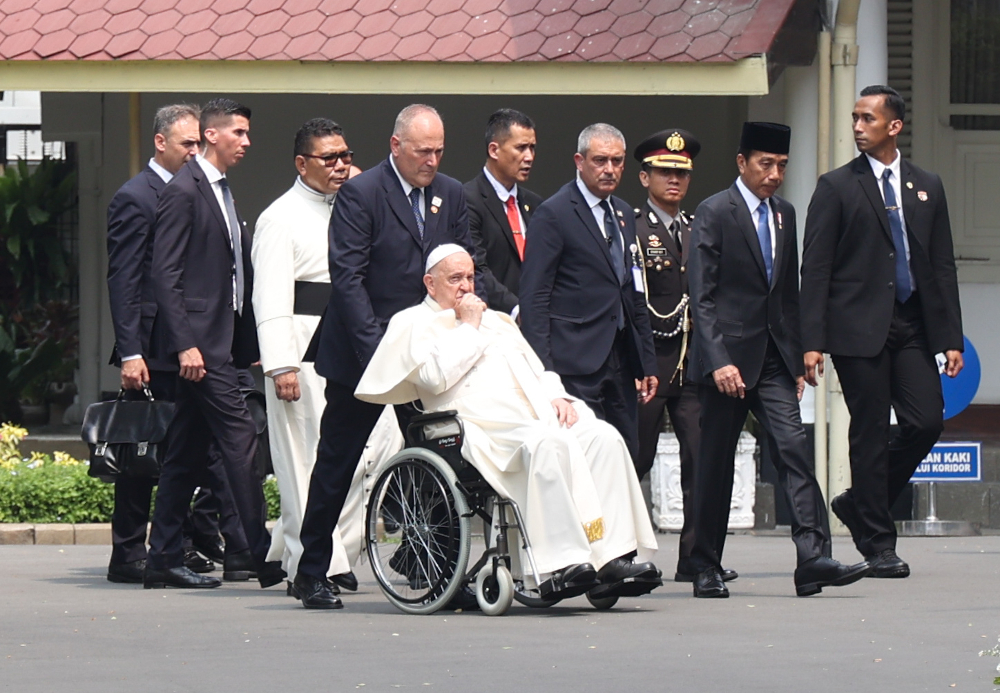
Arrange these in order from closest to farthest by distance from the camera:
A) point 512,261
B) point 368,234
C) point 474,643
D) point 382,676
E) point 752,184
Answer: point 382,676 < point 474,643 < point 368,234 < point 752,184 < point 512,261

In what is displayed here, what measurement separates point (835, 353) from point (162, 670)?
152 inches

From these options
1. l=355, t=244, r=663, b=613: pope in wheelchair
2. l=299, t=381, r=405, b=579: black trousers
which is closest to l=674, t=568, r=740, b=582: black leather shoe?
l=355, t=244, r=663, b=613: pope in wheelchair

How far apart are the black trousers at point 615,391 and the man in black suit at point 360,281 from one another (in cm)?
94

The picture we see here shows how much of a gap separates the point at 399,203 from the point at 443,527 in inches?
52.0

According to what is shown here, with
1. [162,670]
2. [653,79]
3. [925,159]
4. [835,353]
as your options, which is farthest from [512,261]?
[925,159]

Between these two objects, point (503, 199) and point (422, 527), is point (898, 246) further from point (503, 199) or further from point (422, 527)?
point (422, 527)

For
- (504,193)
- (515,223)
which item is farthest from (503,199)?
(515,223)

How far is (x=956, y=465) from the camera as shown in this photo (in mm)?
11938

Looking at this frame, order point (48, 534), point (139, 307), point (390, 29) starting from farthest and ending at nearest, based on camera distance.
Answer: point (390, 29) < point (48, 534) < point (139, 307)

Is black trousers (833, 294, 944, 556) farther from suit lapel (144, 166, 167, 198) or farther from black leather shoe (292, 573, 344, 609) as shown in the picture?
suit lapel (144, 166, 167, 198)

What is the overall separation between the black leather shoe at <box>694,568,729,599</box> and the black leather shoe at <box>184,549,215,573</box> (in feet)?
9.12

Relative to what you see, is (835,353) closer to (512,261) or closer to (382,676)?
(512,261)

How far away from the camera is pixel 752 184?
8906 millimetres

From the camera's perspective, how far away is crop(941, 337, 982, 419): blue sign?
11953 mm
